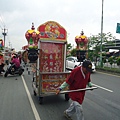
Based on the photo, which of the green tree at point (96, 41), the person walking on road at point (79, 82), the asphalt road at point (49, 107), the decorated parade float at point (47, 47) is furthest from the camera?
the green tree at point (96, 41)

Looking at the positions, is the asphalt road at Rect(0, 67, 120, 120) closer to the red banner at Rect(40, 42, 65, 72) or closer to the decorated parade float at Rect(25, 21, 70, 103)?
the decorated parade float at Rect(25, 21, 70, 103)

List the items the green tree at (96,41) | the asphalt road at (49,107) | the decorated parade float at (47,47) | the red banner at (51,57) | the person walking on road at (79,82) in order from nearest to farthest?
the person walking on road at (79,82)
the asphalt road at (49,107)
the decorated parade float at (47,47)
the red banner at (51,57)
the green tree at (96,41)

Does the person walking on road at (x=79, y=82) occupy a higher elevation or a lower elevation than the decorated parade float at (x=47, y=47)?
lower

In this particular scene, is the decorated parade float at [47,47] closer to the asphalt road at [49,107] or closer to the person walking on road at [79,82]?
the asphalt road at [49,107]

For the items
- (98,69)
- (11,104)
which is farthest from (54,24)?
(98,69)

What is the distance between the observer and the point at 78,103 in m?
3.71

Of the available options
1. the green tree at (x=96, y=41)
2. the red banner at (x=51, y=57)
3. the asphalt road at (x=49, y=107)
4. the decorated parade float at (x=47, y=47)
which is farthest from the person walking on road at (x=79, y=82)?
the green tree at (x=96, y=41)

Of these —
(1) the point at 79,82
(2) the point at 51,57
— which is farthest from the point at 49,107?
(2) the point at 51,57

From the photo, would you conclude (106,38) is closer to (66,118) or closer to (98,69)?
(98,69)

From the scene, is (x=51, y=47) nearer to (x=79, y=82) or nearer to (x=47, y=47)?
(x=47, y=47)

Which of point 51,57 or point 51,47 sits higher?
point 51,47

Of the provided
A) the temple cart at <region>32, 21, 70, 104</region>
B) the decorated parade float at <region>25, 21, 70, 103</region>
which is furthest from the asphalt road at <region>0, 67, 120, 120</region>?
the temple cart at <region>32, 21, 70, 104</region>

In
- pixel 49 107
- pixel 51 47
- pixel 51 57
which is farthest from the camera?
pixel 51 57

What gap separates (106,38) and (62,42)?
1307cm
